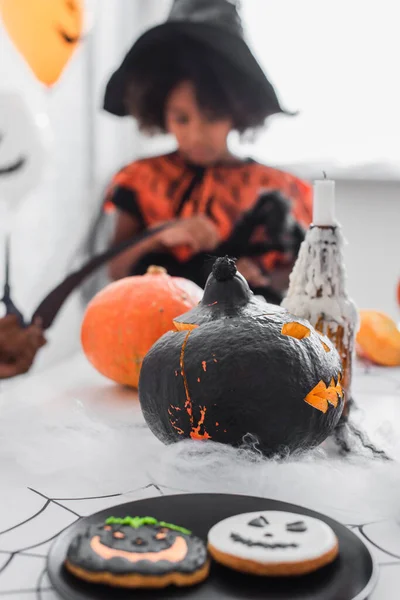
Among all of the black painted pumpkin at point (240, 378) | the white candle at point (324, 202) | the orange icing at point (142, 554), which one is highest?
the white candle at point (324, 202)

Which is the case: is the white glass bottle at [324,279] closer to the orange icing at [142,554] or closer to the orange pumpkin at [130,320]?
the orange pumpkin at [130,320]

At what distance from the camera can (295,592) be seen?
34cm

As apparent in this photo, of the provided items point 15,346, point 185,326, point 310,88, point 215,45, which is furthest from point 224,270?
point 310,88

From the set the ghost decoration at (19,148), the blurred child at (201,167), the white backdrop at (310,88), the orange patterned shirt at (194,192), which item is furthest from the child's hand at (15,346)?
the white backdrop at (310,88)

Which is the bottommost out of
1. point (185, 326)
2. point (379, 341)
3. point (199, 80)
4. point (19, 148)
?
point (379, 341)

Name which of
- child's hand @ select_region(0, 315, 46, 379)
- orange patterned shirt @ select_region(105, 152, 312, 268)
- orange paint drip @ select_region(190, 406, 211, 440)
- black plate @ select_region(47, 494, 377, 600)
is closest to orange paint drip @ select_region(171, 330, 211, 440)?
orange paint drip @ select_region(190, 406, 211, 440)

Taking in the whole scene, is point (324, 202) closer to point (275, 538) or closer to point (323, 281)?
point (323, 281)

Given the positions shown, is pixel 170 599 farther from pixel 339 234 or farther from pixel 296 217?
pixel 296 217

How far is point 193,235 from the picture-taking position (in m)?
1.20

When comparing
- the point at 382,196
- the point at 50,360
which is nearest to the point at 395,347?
the point at 50,360

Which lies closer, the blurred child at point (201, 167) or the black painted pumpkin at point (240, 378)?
the black painted pumpkin at point (240, 378)

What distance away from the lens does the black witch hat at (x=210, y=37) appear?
3.91ft

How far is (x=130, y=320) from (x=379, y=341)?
0.35 m

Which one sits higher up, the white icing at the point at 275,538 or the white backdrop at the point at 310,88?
the white backdrop at the point at 310,88
